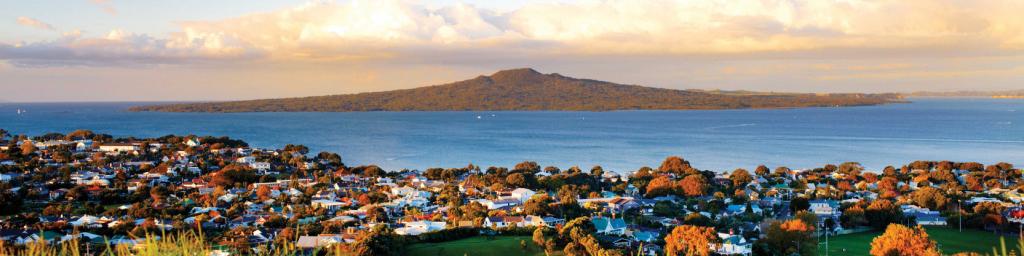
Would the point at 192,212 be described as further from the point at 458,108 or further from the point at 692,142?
the point at 458,108

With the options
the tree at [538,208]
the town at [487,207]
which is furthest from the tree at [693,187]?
the tree at [538,208]

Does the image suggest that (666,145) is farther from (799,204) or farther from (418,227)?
(418,227)

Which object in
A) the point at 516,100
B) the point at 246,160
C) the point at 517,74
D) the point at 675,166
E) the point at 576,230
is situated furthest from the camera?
the point at 517,74

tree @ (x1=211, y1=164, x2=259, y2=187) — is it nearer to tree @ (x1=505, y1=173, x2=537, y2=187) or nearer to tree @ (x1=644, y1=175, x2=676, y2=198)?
tree @ (x1=505, y1=173, x2=537, y2=187)

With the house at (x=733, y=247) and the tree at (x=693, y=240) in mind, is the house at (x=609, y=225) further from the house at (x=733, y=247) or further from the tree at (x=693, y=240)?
the house at (x=733, y=247)

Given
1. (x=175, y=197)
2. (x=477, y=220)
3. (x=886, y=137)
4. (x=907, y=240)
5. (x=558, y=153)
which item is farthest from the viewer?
(x=886, y=137)

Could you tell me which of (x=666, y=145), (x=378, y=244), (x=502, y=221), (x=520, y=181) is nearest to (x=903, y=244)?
(x=502, y=221)

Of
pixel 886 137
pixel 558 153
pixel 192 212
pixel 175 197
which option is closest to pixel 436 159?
pixel 558 153
